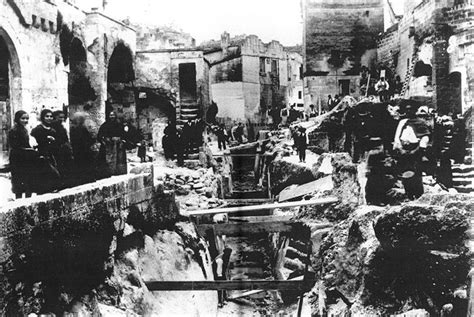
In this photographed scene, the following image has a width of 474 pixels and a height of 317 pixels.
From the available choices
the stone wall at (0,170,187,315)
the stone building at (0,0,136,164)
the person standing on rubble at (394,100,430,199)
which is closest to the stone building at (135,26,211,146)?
the stone building at (0,0,136,164)

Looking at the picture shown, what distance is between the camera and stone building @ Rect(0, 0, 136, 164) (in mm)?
18452

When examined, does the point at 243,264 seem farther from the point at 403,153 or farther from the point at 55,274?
the point at 55,274

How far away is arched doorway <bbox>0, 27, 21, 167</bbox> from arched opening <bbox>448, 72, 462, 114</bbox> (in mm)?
20217

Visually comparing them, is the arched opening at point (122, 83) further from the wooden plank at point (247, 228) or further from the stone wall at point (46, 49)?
the wooden plank at point (247, 228)

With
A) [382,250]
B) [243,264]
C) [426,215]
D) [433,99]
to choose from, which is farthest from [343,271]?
[433,99]

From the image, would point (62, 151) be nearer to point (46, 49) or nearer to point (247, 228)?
point (247, 228)

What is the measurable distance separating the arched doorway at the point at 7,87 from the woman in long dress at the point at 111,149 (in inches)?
428

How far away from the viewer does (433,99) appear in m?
24.8

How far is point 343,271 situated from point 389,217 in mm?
2038

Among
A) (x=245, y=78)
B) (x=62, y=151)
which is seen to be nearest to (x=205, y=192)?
(x=62, y=151)

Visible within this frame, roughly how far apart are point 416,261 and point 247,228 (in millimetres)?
5503

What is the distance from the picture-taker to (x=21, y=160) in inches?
263

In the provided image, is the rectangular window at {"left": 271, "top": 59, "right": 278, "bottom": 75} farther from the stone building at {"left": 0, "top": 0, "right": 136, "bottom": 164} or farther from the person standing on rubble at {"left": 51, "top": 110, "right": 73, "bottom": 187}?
the person standing on rubble at {"left": 51, "top": 110, "right": 73, "bottom": 187}

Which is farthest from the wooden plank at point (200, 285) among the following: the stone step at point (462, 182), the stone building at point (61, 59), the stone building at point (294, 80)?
the stone building at point (294, 80)
